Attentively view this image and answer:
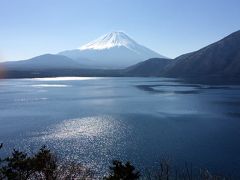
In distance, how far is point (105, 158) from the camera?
43.0 metres

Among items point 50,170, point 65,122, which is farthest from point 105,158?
point 65,122

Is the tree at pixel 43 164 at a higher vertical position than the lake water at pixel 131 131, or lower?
higher

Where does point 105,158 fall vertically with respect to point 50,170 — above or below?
below

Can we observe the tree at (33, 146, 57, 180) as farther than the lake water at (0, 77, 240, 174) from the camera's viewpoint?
No

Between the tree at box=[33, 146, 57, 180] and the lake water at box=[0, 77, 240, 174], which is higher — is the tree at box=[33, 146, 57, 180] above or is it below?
above

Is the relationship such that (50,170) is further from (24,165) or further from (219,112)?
(219,112)

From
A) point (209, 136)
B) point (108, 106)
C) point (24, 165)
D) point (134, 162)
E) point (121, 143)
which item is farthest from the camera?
point (108, 106)

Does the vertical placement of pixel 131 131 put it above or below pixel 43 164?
below

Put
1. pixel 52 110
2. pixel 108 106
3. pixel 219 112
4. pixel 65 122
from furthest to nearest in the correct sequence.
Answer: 1. pixel 108 106
2. pixel 52 110
3. pixel 219 112
4. pixel 65 122

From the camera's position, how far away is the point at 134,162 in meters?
41.5

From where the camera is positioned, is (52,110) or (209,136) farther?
(52,110)

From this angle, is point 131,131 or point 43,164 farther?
point 131,131

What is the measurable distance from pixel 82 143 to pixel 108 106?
45.3m

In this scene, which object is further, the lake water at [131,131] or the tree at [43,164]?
the lake water at [131,131]
